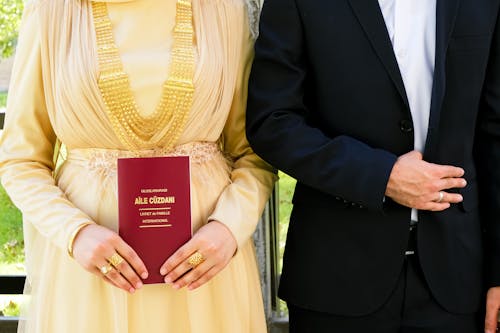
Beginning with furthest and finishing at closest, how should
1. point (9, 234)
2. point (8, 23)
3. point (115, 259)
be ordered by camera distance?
point (9, 234)
point (8, 23)
point (115, 259)

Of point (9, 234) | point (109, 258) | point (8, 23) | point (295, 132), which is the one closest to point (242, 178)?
point (295, 132)

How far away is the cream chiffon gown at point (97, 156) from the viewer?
1755 mm

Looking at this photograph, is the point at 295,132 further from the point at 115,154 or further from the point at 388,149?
the point at 115,154

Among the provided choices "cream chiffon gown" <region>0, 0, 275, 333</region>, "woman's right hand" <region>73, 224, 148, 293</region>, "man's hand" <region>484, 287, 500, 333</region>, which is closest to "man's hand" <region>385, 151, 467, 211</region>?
"man's hand" <region>484, 287, 500, 333</region>

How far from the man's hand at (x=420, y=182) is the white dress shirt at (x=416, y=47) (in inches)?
5.0

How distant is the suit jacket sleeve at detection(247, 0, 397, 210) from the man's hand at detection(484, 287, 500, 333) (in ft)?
1.27

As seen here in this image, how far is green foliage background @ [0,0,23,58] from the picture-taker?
258 cm

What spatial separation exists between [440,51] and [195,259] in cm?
76

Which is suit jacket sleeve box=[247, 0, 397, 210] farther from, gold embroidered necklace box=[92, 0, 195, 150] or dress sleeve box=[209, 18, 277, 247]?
gold embroidered necklace box=[92, 0, 195, 150]

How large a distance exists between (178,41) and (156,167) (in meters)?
0.34

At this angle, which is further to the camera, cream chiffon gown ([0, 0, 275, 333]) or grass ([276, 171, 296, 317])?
grass ([276, 171, 296, 317])

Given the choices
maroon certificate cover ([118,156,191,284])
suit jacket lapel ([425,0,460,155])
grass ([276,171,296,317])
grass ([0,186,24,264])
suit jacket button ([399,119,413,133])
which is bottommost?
grass ([0,186,24,264])

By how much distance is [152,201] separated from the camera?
5.48ft

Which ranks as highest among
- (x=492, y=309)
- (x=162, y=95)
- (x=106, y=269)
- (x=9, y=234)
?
(x=162, y=95)
